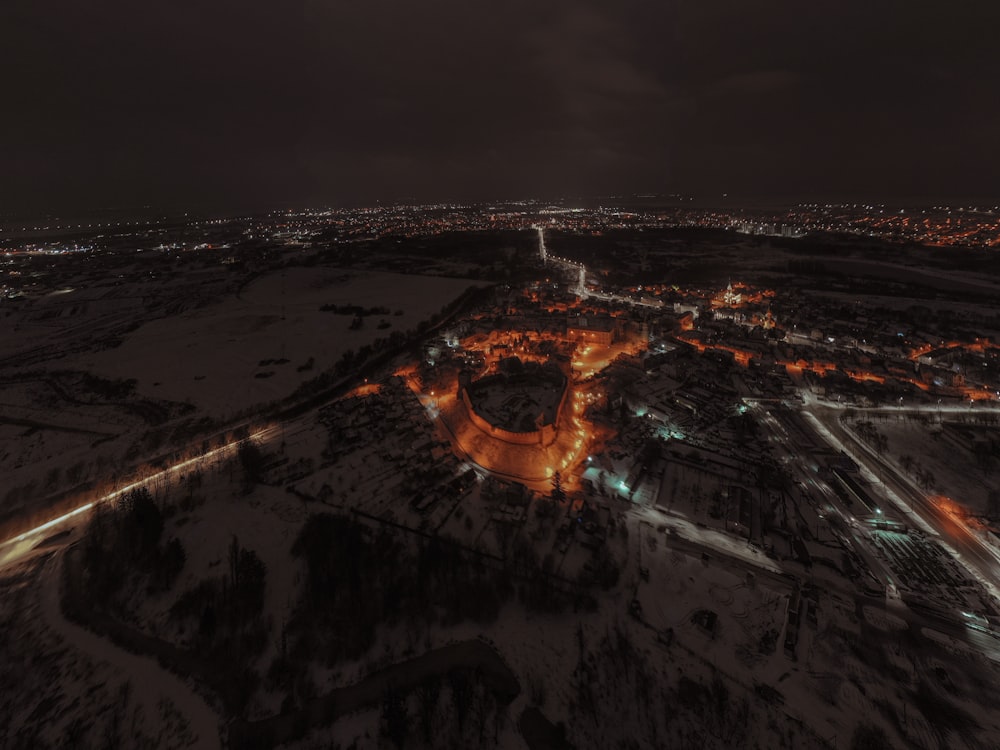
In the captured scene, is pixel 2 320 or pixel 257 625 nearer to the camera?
pixel 257 625

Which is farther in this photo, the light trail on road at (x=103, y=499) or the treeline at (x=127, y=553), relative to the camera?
the light trail on road at (x=103, y=499)

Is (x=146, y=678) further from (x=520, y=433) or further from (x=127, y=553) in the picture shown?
(x=520, y=433)

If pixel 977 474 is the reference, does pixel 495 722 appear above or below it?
below

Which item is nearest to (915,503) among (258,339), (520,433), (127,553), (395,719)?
(520,433)

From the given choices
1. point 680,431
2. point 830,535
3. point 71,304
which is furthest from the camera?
point 71,304

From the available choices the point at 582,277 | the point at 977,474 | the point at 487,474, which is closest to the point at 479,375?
the point at 487,474

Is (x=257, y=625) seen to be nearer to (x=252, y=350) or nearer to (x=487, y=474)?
(x=487, y=474)

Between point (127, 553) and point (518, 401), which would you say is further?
point (518, 401)

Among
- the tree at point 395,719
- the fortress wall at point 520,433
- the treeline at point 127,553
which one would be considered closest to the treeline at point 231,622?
the treeline at point 127,553

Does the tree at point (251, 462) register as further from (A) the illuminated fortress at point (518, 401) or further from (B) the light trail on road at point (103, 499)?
(A) the illuminated fortress at point (518, 401)
